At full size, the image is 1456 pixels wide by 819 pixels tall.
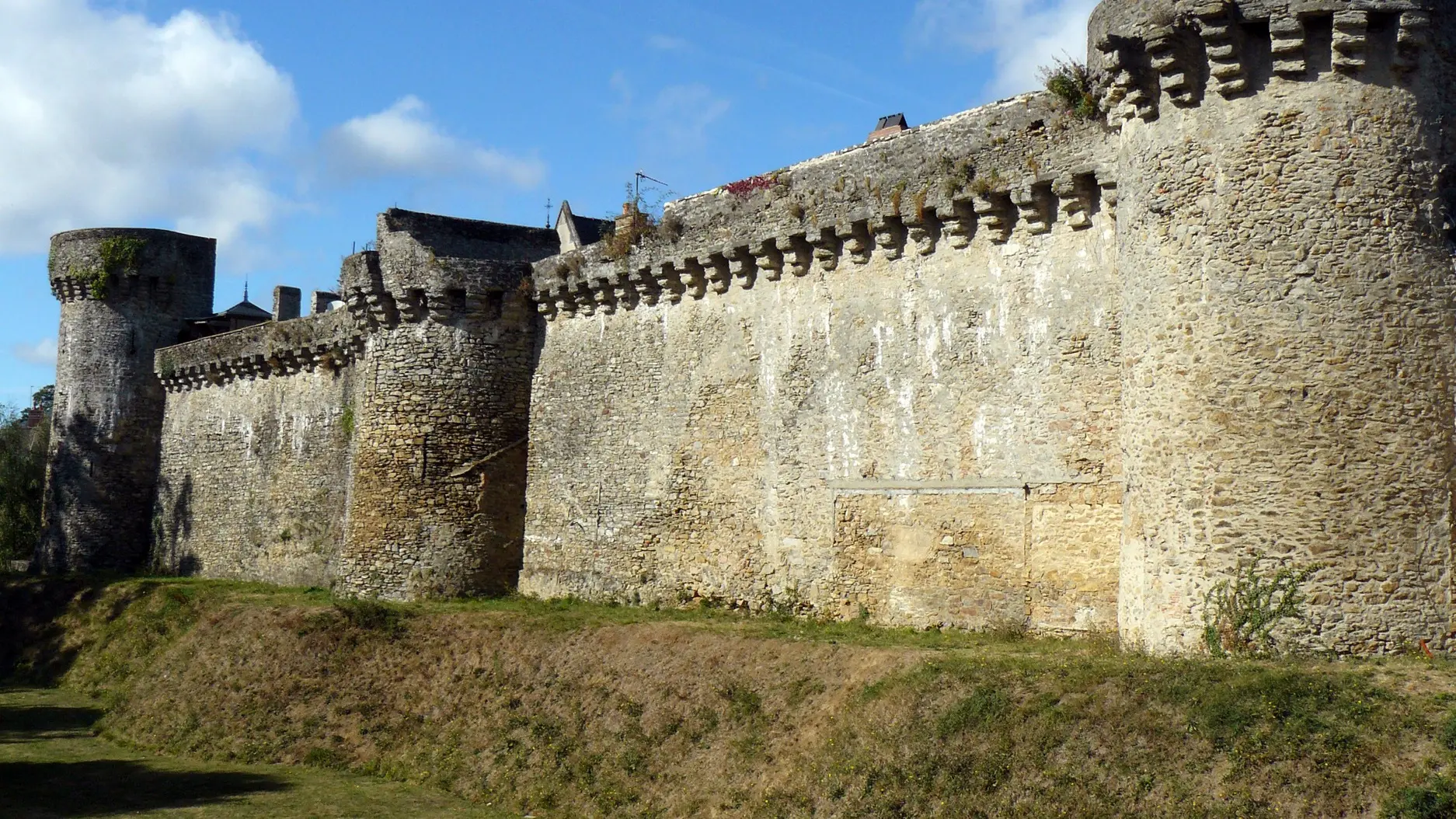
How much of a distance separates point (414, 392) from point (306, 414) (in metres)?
5.97

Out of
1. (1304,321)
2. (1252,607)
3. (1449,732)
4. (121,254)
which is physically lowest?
(1449,732)

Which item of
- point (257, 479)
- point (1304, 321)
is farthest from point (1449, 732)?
point (257, 479)

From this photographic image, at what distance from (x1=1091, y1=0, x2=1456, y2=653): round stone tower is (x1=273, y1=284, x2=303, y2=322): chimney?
26.7 meters

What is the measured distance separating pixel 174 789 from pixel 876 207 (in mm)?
9962

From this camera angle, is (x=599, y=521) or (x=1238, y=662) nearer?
(x=1238, y=662)

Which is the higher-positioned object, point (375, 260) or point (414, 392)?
point (375, 260)

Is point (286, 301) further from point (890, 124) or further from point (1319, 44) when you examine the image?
point (1319, 44)

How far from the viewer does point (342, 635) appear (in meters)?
18.5

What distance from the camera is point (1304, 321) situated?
10734mm

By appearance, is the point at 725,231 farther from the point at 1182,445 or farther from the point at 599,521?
the point at 1182,445

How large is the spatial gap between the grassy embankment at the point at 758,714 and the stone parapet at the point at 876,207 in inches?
166

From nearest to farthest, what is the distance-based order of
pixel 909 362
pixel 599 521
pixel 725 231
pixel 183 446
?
pixel 909 362, pixel 725 231, pixel 599 521, pixel 183 446

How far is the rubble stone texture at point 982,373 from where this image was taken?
35.0 feet

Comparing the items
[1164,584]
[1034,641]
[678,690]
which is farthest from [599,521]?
[1164,584]
